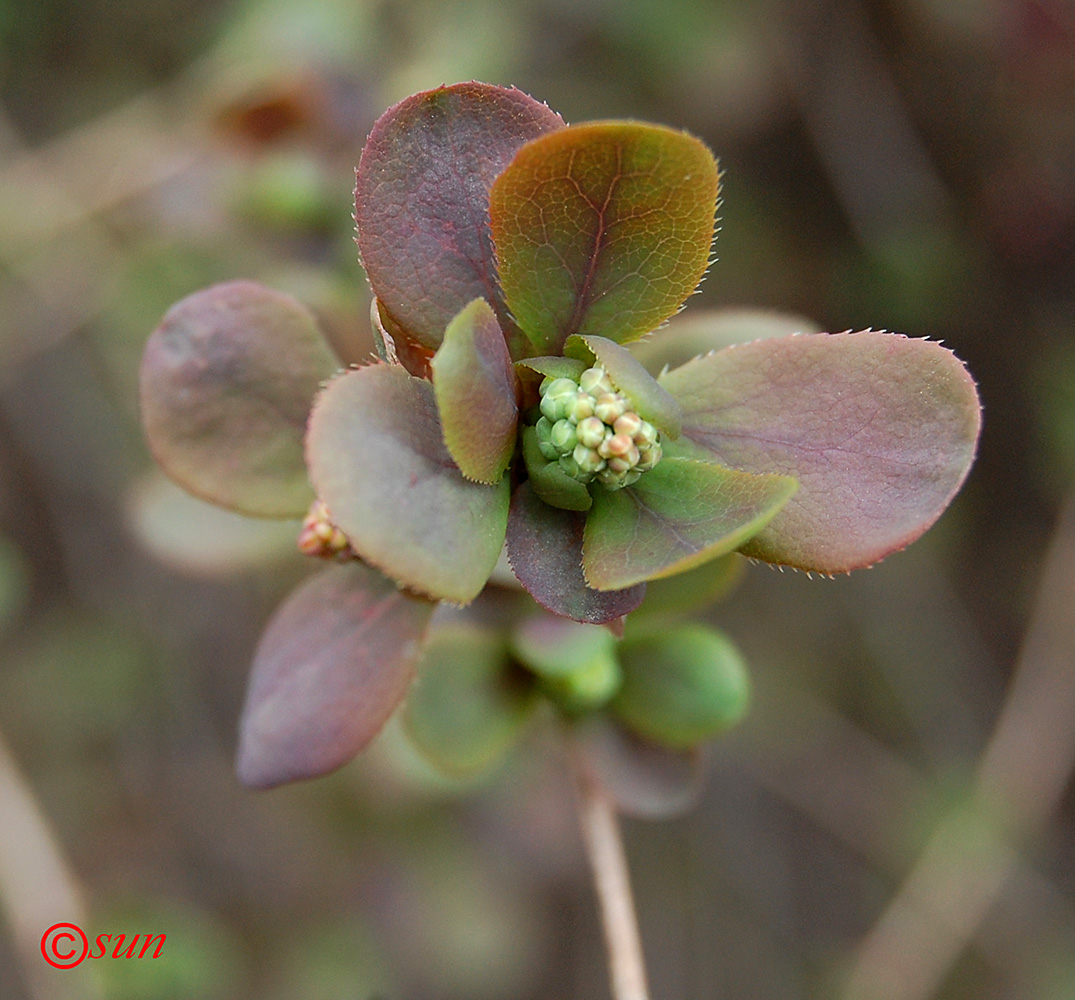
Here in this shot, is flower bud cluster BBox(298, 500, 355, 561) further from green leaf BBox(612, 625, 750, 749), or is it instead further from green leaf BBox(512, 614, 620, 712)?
green leaf BBox(612, 625, 750, 749)

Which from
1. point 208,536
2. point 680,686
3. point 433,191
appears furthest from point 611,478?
point 208,536

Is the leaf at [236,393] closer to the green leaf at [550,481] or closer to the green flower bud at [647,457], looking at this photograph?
the green leaf at [550,481]

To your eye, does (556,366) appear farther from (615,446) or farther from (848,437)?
(848,437)

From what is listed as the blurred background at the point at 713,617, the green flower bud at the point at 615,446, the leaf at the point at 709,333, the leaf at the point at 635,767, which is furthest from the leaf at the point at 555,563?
the blurred background at the point at 713,617

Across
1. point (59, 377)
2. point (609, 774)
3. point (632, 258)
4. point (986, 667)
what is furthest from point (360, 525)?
point (986, 667)

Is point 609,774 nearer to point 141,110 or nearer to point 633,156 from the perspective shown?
point 633,156

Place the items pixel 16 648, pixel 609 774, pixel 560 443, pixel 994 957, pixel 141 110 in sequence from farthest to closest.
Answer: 1. pixel 994 957
2. pixel 16 648
3. pixel 141 110
4. pixel 609 774
5. pixel 560 443

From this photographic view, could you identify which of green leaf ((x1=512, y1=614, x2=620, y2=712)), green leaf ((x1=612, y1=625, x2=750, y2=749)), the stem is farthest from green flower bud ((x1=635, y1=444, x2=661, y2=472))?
the stem
